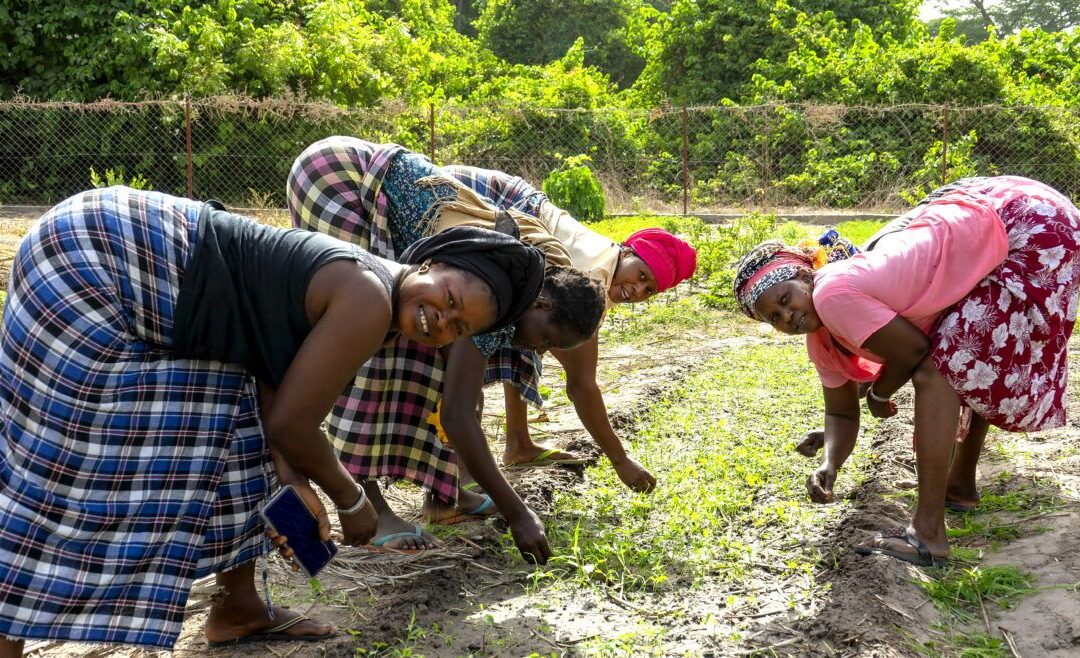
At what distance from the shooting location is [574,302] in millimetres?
3402

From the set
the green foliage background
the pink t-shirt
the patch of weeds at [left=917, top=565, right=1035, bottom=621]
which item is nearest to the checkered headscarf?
the pink t-shirt

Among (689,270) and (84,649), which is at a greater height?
(689,270)

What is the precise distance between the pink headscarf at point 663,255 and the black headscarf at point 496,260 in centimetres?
121

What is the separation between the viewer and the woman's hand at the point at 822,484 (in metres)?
3.67

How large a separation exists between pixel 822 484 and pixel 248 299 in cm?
228

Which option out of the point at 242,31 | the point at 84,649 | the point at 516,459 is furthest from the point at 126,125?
the point at 84,649

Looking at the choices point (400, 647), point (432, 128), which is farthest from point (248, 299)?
point (432, 128)

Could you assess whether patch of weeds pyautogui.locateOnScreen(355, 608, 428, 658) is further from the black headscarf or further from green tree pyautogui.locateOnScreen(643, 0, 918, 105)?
green tree pyautogui.locateOnScreen(643, 0, 918, 105)

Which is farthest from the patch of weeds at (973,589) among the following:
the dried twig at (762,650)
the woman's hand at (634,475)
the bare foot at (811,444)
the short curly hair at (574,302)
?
the short curly hair at (574,302)

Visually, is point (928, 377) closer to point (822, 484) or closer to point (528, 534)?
point (822, 484)

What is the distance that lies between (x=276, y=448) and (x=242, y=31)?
15.2m

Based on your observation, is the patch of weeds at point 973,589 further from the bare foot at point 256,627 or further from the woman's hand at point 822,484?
the bare foot at point 256,627

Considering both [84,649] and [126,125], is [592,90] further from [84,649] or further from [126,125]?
[84,649]

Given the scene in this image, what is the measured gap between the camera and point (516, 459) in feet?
15.5
